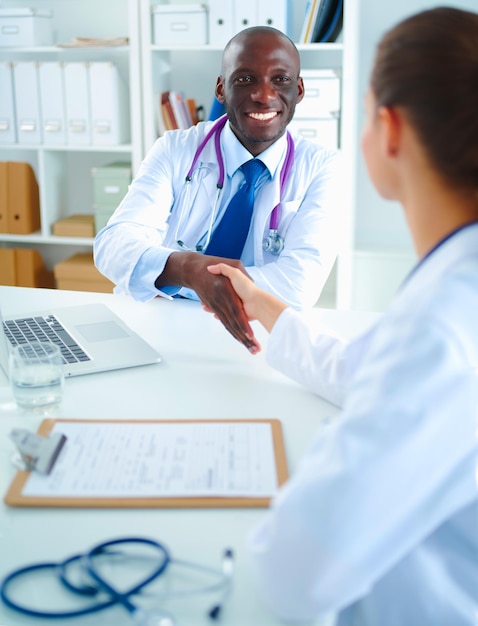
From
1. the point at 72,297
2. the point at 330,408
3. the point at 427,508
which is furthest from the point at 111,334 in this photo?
the point at 427,508

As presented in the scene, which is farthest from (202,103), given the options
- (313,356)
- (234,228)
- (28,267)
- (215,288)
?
(313,356)

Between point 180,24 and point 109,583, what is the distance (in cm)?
265

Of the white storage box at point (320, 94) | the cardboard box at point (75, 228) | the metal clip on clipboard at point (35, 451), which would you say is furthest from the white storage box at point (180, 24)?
the metal clip on clipboard at point (35, 451)

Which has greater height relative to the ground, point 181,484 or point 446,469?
point 446,469

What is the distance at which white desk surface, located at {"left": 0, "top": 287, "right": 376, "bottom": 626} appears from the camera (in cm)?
75

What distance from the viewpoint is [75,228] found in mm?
3289

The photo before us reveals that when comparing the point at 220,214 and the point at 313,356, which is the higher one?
the point at 220,214

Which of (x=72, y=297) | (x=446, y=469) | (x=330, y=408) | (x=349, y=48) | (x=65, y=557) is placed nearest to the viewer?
(x=446, y=469)

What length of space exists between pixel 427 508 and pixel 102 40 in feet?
9.15

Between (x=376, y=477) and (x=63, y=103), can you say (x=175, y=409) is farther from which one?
(x=63, y=103)

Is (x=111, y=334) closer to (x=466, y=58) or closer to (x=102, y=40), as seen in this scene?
(x=466, y=58)

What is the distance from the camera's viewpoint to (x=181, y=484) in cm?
88

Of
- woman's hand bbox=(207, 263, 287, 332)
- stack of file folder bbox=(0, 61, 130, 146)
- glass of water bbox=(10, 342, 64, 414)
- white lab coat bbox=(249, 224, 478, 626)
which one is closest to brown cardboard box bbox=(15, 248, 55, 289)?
stack of file folder bbox=(0, 61, 130, 146)

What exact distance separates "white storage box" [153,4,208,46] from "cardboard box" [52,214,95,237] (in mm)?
841
